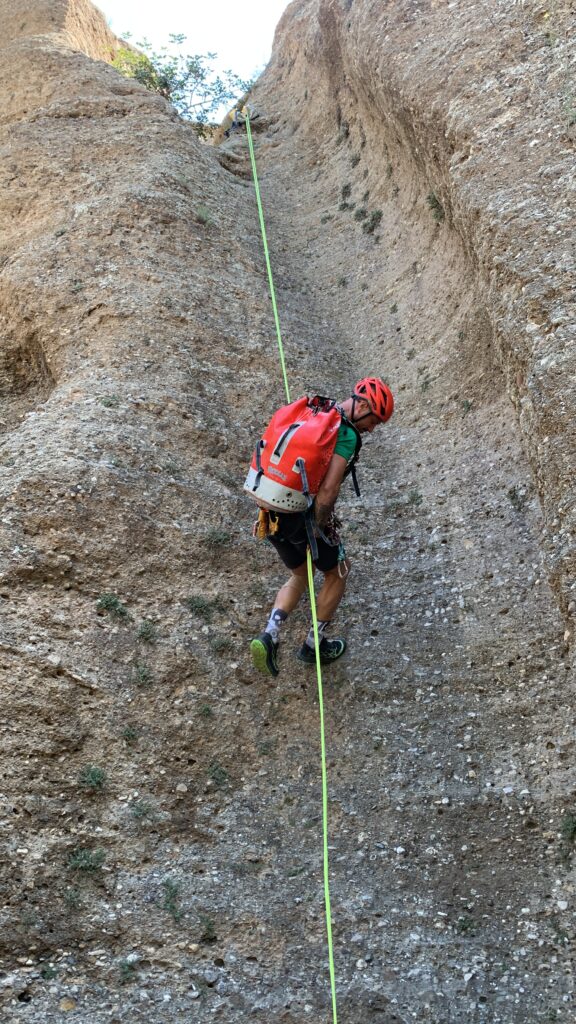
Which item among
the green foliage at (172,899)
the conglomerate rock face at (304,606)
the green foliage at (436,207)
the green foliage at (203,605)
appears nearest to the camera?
the conglomerate rock face at (304,606)

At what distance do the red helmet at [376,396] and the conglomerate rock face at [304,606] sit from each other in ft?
4.94

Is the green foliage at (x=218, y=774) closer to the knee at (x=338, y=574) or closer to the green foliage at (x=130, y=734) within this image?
the green foliage at (x=130, y=734)

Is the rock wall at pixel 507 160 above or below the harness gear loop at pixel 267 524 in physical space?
above

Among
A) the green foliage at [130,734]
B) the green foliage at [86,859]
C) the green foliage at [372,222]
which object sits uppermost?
the green foliage at [372,222]

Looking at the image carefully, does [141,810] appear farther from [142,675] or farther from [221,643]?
[221,643]

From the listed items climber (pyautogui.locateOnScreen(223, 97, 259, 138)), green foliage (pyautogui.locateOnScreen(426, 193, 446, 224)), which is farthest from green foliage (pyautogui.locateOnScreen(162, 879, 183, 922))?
climber (pyautogui.locateOnScreen(223, 97, 259, 138))

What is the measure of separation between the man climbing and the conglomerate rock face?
416 millimetres

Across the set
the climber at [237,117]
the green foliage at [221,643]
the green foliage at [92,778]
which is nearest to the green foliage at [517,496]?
the green foliage at [221,643]

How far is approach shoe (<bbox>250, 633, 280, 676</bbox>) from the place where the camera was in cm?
650

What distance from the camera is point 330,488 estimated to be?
20.1 ft

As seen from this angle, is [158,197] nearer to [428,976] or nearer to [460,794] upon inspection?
[460,794]

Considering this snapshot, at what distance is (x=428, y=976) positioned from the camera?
5082 millimetres

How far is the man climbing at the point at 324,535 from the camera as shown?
6199 mm

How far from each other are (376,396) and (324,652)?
2130 millimetres
